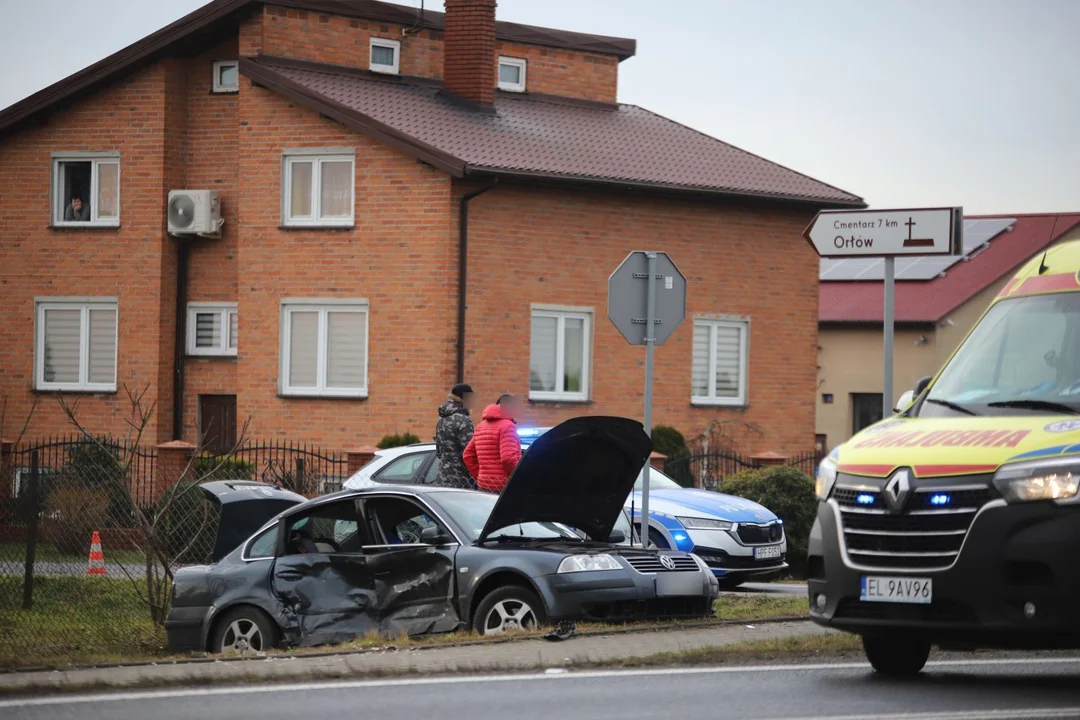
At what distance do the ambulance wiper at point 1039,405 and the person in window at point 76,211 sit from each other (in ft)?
78.7

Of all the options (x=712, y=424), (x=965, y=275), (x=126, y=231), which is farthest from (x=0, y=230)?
(x=965, y=275)

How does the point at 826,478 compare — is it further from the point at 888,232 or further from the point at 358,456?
the point at 358,456

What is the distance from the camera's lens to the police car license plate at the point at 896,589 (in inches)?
349

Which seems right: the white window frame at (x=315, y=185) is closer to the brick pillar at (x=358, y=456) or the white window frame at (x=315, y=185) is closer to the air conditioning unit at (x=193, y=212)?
the air conditioning unit at (x=193, y=212)

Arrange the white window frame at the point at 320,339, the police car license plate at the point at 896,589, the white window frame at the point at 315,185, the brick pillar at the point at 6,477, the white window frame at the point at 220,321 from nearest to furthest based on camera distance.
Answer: the police car license plate at the point at 896,589 → the brick pillar at the point at 6,477 → the white window frame at the point at 320,339 → the white window frame at the point at 315,185 → the white window frame at the point at 220,321

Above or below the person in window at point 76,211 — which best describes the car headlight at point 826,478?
below

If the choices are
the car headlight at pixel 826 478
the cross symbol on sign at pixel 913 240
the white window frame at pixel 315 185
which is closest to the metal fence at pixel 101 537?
the white window frame at pixel 315 185

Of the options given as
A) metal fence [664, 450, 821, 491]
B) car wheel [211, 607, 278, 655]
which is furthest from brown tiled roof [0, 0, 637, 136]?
car wheel [211, 607, 278, 655]

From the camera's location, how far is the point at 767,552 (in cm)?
1650

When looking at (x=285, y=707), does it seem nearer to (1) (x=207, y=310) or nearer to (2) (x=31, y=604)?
(2) (x=31, y=604)

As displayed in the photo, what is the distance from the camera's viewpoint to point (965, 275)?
1918 inches

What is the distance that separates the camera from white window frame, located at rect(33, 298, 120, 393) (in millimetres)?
30297

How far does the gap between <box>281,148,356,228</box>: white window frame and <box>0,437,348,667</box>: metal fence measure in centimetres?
390

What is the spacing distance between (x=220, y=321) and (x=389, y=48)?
613 centimetres
